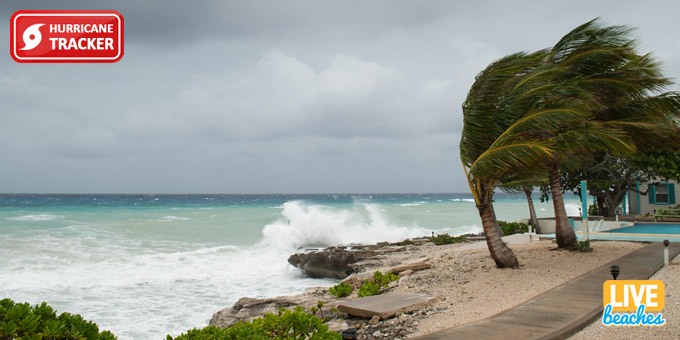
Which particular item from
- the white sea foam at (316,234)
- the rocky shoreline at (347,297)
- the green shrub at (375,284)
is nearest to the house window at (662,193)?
the white sea foam at (316,234)

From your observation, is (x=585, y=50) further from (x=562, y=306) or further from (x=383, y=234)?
(x=383, y=234)

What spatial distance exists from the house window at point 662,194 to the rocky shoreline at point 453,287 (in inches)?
604

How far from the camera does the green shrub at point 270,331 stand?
506cm

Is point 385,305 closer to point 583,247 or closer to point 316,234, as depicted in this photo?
point 583,247

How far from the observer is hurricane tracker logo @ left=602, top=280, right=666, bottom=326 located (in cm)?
597

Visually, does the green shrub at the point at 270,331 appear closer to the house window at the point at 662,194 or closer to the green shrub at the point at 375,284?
the green shrub at the point at 375,284

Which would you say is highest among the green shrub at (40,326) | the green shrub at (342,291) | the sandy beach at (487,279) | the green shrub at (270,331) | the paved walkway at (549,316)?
the green shrub at (40,326)

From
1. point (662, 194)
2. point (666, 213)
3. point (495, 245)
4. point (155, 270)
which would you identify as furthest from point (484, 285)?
point (662, 194)

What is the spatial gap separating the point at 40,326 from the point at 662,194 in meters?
31.5

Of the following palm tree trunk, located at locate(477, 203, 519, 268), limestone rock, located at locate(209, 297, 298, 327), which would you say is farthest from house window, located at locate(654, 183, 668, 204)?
limestone rock, located at locate(209, 297, 298, 327)

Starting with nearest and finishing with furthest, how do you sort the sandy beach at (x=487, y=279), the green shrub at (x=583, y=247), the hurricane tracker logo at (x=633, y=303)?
1. the hurricane tracker logo at (x=633, y=303)
2. the sandy beach at (x=487, y=279)
3. the green shrub at (x=583, y=247)

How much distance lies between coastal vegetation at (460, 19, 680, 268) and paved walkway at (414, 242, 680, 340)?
8.82 ft

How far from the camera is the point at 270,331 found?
5723mm

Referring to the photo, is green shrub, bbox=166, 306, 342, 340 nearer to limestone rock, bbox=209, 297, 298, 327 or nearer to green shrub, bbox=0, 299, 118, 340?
green shrub, bbox=0, 299, 118, 340
